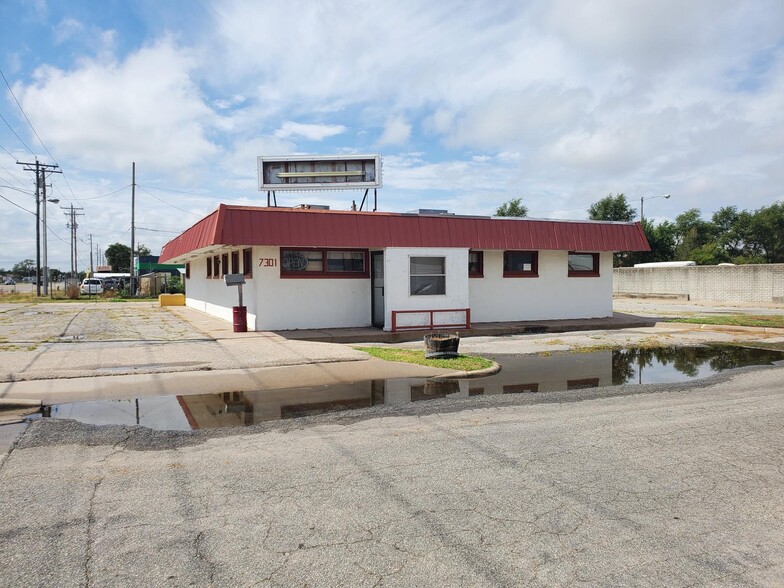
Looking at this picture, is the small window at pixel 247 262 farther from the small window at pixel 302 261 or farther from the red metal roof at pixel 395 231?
the red metal roof at pixel 395 231

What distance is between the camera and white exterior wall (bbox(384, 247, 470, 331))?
16.5 metres

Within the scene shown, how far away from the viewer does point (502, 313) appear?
19719mm

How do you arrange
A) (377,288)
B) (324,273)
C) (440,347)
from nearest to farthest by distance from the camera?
(440,347) < (324,273) < (377,288)

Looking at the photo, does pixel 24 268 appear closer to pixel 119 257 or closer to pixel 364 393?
pixel 119 257

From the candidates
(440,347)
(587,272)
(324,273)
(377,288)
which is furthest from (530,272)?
(440,347)

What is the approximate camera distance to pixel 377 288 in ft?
58.7

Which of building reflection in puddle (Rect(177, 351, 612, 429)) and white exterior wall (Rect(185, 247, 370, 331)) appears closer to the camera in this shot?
building reflection in puddle (Rect(177, 351, 612, 429))

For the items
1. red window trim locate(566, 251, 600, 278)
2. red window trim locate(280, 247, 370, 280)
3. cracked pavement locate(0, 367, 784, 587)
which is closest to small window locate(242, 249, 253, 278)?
red window trim locate(280, 247, 370, 280)

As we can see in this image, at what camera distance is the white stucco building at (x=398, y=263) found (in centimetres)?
1588

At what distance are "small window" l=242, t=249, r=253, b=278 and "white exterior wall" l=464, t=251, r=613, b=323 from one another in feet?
23.3

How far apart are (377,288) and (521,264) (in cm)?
544

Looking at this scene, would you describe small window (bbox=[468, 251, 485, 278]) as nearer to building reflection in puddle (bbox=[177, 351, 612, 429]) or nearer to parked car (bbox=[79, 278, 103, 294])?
building reflection in puddle (bbox=[177, 351, 612, 429])

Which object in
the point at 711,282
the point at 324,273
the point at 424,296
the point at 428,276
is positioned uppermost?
the point at 324,273

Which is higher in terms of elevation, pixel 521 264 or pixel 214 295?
pixel 521 264
